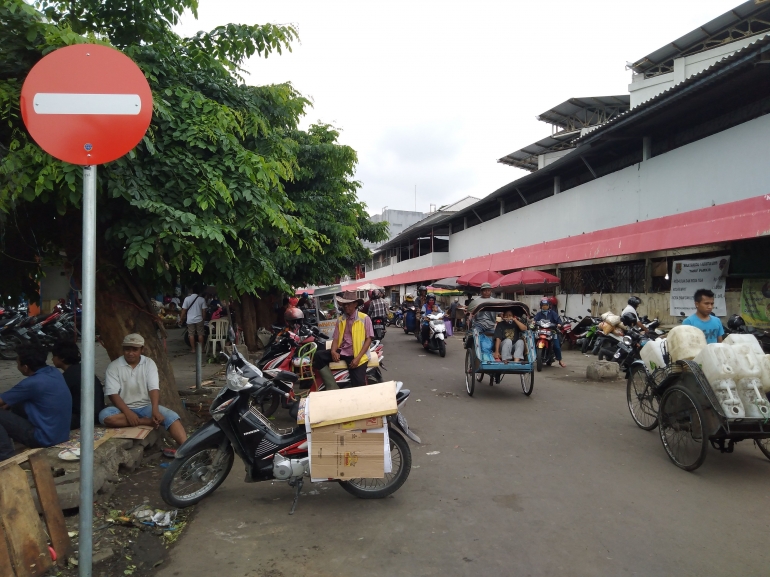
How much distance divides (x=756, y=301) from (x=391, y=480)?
409 inches

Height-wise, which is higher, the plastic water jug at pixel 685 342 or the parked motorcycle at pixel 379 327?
the plastic water jug at pixel 685 342

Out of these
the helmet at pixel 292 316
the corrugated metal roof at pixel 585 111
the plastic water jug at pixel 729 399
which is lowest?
the plastic water jug at pixel 729 399

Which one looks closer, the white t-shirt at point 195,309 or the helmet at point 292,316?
the helmet at point 292,316

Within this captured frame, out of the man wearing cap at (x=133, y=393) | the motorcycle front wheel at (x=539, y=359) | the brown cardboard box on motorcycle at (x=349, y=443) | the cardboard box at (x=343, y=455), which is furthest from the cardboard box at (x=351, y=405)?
the motorcycle front wheel at (x=539, y=359)

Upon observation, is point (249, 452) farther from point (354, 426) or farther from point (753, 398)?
point (753, 398)

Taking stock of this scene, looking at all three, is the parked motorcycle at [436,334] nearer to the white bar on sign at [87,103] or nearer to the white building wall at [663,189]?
the white building wall at [663,189]

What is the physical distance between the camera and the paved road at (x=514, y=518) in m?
3.26

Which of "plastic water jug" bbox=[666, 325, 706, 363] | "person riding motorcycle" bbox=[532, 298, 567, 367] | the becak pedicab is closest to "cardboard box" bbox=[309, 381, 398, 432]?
"plastic water jug" bbox=[666, 325, 706, 363]

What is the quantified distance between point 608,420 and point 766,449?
198cm

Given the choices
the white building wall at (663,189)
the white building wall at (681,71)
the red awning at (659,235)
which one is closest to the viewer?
the red awning at (659,235)

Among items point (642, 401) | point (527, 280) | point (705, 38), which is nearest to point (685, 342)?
point (642, 401)

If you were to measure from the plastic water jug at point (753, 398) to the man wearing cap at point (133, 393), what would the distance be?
5293 mm

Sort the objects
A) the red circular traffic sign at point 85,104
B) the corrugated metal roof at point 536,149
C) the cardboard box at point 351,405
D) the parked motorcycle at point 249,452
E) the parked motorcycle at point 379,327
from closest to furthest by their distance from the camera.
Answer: the red circular traffic sign at point 85,104 → the cardboard box at point 351,405 → the parked motorcycle at point 249,452 → the parked motorcycle at point 379,327 → the corrugated metal roof at point 536,149

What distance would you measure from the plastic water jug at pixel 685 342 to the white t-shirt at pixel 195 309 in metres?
9.80
